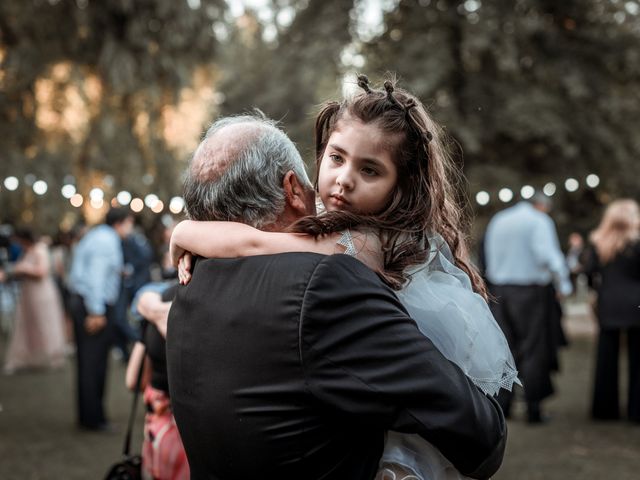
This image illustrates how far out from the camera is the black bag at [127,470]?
3.30 metres

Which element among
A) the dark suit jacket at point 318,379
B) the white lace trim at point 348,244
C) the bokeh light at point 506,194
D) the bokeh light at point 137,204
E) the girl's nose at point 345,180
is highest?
the girl's nose at point 345,180

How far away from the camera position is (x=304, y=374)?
1749 mm

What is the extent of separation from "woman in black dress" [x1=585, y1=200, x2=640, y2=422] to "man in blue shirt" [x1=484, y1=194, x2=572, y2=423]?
41cm

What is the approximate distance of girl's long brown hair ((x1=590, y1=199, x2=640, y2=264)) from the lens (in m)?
7.62

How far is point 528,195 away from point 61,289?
8937 millimetres

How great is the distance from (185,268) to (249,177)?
14.9 inches

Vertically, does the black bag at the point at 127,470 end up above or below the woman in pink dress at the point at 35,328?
above

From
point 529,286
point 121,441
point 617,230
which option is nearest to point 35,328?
point 121,441

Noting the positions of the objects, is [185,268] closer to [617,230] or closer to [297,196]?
[297,196]

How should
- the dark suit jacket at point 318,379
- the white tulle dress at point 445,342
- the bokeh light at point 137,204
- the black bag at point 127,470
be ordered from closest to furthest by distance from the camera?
the dark suit jacket at point 318,379 < the white tulle dress at point 445,342 < the black bag at point 127,470 < the bokeh light at point 137,204

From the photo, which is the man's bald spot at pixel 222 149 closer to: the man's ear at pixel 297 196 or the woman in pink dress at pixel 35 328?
the man's ear at pixel 297 196

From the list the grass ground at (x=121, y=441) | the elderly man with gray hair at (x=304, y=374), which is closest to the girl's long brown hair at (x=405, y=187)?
the elderly man with gray hair at (x=304, y=374)

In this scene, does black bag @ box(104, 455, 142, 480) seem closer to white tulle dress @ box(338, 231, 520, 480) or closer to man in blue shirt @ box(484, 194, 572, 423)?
white tulle dress @ box(338, 231, 520, 480)

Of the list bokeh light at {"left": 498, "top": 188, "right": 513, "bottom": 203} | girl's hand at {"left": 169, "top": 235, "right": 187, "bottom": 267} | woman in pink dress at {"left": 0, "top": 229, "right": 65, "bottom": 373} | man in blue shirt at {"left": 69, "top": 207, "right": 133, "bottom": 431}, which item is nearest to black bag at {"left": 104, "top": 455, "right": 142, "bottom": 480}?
girl's hand at {"left": 169, "top": 235, "right": 187, "bottom": 267}
